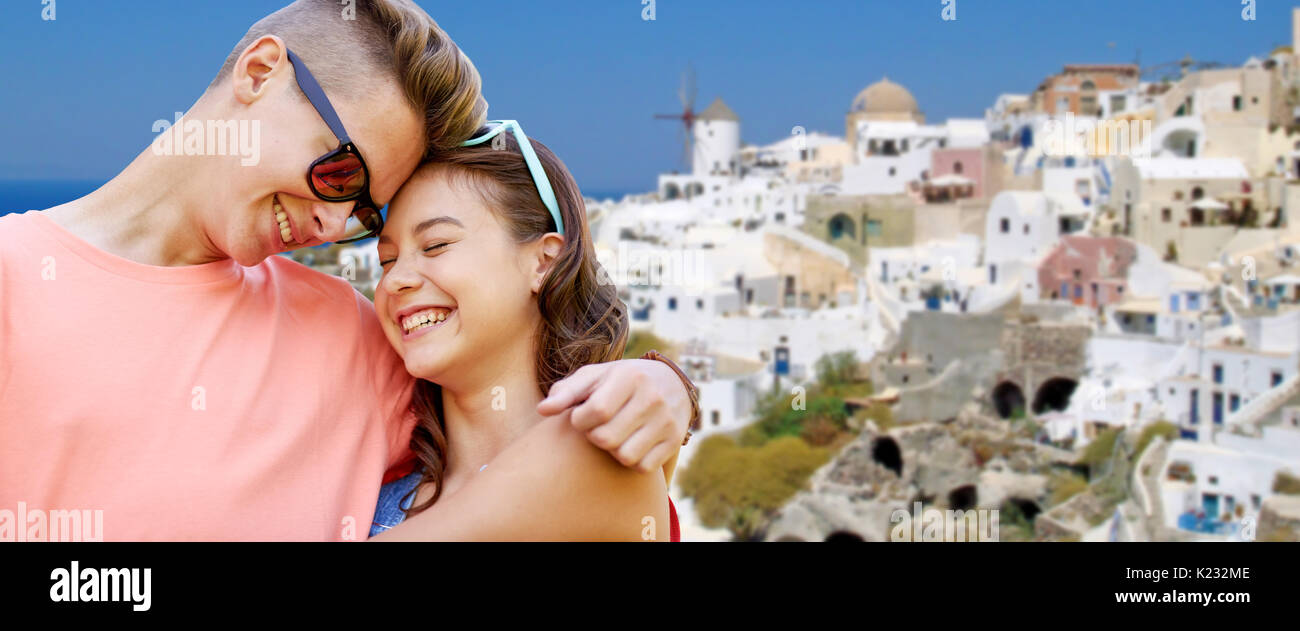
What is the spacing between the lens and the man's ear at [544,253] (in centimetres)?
139

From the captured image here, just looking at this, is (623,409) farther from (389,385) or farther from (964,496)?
(964,496)

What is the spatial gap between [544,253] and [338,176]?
294 mm

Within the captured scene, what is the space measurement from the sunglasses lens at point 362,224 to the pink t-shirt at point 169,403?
11 cm

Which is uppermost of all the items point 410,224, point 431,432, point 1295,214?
point 1295,214

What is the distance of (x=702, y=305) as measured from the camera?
61.5 feet

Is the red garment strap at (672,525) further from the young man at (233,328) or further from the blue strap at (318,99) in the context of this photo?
the blue strap at (318,99)

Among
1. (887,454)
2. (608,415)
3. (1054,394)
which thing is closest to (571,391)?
(608,415)

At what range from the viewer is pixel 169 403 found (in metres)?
1.15

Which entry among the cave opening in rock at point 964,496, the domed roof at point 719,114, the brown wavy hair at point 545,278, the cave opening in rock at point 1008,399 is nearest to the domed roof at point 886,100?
the domed roof at point 719,114

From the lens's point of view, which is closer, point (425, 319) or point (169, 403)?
point (169, 403)

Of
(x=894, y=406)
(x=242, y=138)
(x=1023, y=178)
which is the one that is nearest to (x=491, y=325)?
(x=242, y=138)

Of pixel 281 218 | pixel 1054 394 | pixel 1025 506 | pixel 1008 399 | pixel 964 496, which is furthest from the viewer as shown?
pixel 1008 399
